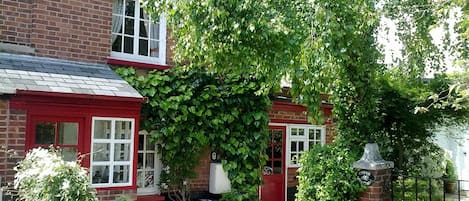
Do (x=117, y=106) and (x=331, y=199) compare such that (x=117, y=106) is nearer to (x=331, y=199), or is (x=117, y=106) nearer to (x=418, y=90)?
(x=331, y=199)

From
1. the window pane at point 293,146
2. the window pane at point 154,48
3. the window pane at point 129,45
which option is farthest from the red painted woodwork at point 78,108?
the window pane at point 293,146

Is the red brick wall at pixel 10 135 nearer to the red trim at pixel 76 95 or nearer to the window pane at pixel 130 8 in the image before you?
the red trim at pixel 76 95

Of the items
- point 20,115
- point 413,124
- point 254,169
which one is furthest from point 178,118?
point 413,124

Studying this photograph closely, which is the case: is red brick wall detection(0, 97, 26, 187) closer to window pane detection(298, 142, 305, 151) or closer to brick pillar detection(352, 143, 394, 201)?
brick pillar detection(352, 143, 394, 201)

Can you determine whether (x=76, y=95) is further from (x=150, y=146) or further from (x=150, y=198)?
(x=150, y=198)

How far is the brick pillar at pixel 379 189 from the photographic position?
6352 mm

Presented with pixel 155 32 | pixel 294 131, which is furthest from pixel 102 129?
pixel 294 131

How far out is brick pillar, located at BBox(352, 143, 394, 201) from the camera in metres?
6.34

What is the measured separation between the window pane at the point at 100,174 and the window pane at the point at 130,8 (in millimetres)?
3359

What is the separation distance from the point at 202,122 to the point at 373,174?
371cm

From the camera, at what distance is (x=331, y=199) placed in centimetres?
661

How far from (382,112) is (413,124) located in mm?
862

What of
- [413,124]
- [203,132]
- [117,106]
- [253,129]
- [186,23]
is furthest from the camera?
[253,129]

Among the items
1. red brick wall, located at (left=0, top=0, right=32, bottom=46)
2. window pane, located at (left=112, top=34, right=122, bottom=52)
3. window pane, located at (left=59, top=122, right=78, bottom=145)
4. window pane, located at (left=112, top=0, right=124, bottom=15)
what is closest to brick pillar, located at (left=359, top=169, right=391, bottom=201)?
window pane, located at (left=59, top=122, right=78, bottom=145)
